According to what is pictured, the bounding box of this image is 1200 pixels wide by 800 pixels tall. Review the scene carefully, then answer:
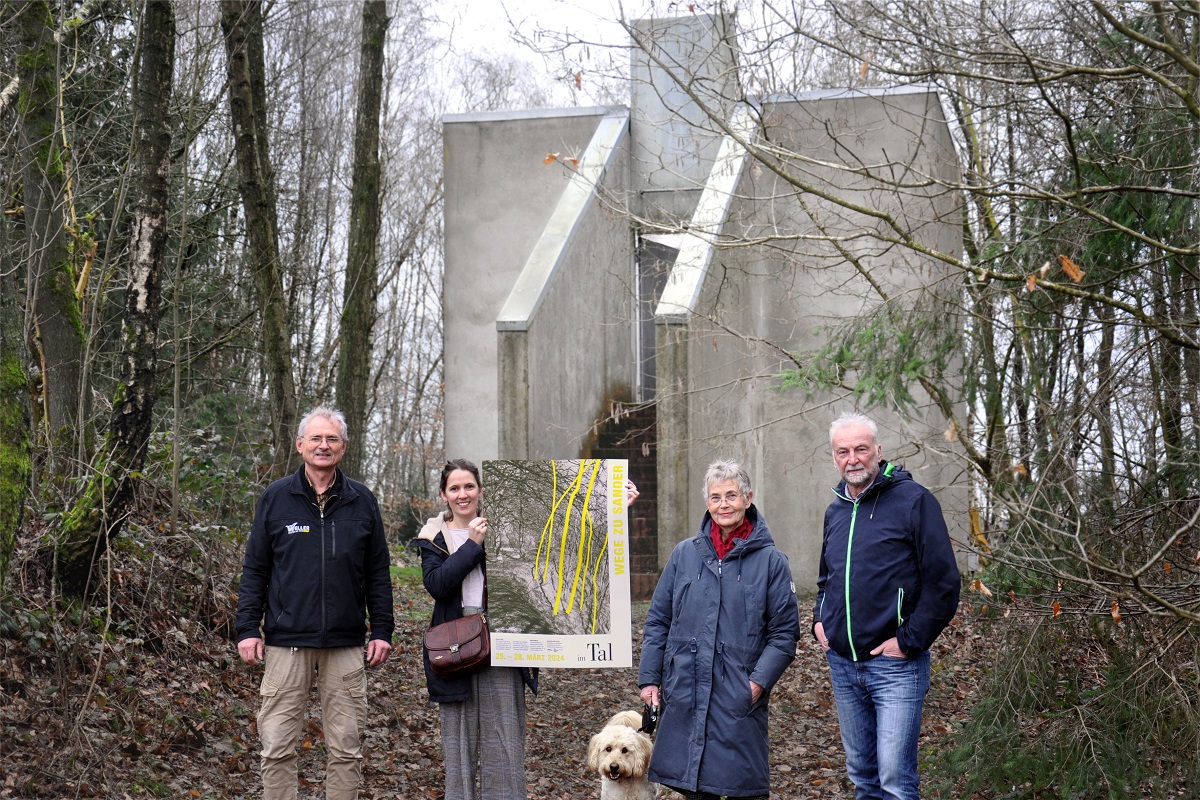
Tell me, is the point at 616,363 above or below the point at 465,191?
below

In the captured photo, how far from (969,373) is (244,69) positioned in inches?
280

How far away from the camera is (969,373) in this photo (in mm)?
Result: 7820

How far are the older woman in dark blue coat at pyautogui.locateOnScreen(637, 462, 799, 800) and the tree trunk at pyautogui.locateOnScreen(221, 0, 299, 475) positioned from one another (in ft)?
21.5

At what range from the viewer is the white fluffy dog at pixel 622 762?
5.09 metres

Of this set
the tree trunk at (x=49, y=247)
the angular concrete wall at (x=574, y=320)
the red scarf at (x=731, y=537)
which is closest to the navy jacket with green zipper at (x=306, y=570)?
the red scarf at (x=731, y=537)

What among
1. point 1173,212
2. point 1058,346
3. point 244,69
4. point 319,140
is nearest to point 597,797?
point 1058,346

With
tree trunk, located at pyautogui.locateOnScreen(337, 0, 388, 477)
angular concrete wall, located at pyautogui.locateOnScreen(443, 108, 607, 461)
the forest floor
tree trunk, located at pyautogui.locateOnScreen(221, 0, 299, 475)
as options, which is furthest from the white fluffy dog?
angular concrete wall, located at pyautogui.locateOnScreen(443, 108, 607, 461)

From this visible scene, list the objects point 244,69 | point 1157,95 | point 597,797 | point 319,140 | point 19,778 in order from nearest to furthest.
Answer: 1. point 19,778
2. point 1157,95
3. point 597,797
4. point 244,69
5. point 319,140

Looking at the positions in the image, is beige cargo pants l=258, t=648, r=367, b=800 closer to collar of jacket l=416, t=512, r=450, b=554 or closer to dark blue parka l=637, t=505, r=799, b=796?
collar of jacket l=416, t=512, r=450, b=554

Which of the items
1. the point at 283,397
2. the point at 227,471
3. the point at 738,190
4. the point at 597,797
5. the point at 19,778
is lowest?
the point at 597,797

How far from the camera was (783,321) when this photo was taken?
13.2 metres

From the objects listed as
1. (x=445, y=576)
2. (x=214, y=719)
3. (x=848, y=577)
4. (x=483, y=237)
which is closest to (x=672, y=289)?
(x=483, y=237)

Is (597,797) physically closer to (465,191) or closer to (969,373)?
(969,373)

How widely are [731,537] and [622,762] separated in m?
1.13
